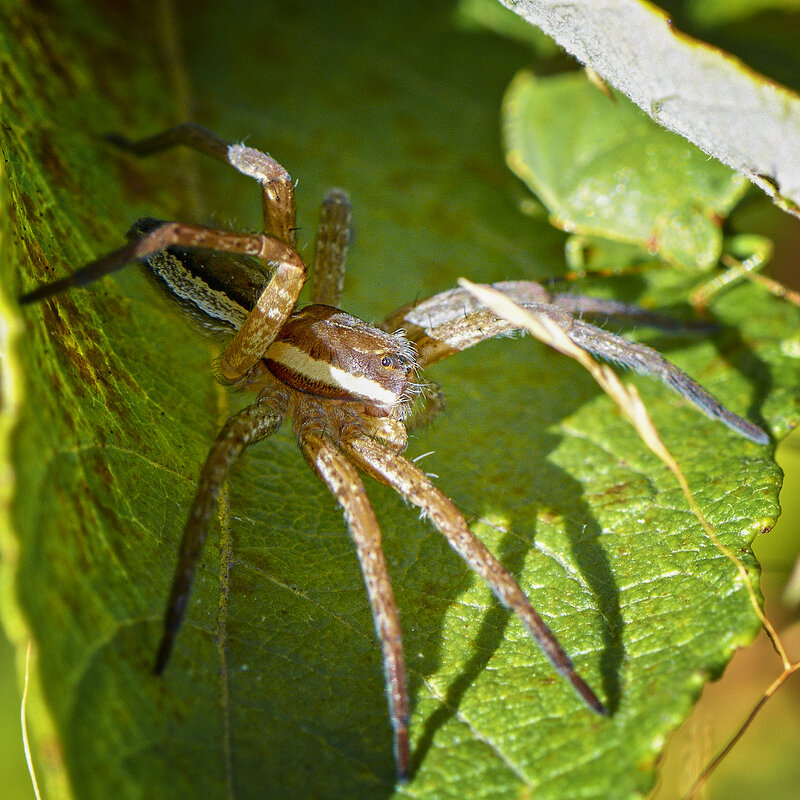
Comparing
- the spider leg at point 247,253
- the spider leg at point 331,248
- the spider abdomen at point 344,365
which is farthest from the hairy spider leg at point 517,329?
the spider leg at point 247,253

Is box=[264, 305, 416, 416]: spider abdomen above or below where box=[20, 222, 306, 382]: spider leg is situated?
below

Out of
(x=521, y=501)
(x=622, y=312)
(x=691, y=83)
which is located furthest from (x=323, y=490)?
(x=691, y=83)

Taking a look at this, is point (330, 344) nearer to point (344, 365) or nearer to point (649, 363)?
point (344, 365)

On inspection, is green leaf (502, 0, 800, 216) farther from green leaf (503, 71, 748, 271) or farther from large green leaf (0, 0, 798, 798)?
large green leaf (0, 0, 798, 798)

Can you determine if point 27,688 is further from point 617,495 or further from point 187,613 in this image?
point 617,495

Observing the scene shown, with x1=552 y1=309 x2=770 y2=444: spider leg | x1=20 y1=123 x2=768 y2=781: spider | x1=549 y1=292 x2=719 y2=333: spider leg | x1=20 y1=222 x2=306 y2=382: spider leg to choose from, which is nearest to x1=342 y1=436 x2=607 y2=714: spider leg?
x1=20 y1=123 x2=768 y2=781: spider

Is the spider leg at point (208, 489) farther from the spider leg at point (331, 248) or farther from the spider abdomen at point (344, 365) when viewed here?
the spider leg at point (331, 248)
